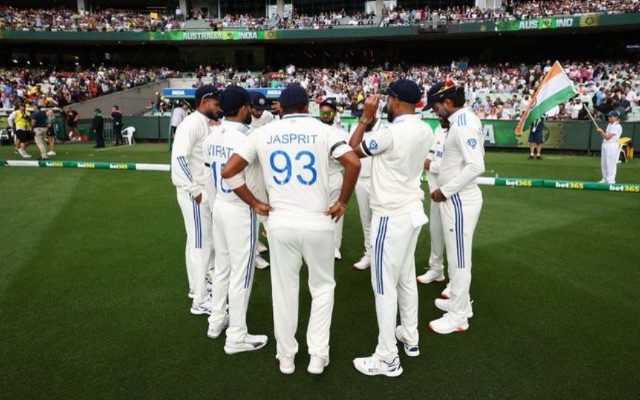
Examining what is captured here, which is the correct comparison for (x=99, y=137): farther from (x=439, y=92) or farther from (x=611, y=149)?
(x=439, y=92)

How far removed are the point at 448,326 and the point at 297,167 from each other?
2.26m

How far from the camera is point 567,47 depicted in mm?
33875

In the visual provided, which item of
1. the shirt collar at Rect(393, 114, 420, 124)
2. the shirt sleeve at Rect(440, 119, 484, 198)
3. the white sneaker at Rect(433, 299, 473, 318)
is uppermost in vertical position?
the shirt collar at Rect(393, 114, 420, 124)

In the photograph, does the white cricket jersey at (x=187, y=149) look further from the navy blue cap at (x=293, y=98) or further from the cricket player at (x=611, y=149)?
the cricket player at (x=611, y=149)

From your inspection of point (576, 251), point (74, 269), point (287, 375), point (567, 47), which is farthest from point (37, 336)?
point (567, 47)

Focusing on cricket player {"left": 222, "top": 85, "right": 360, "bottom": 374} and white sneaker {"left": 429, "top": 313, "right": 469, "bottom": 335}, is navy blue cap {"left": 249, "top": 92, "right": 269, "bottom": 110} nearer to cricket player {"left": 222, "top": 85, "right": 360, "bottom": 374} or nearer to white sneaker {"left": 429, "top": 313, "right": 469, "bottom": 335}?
cricket player {"left": 222, "top": 85, "right": 360, "bottom": 374}

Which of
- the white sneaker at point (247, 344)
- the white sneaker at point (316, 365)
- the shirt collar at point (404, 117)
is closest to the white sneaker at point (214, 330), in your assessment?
the white sneaker at point (247, 344)

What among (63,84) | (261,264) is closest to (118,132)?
(63,84)

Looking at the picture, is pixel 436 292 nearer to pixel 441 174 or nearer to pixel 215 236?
pixel 441 174

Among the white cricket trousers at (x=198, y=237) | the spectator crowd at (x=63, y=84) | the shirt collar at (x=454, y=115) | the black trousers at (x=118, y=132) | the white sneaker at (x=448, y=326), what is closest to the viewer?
the shirt collar at (x=454, y=115)

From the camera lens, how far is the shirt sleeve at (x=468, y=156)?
4242 mm

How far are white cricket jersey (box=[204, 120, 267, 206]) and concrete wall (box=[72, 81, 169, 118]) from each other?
95.7ft

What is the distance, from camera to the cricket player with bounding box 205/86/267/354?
4.05m

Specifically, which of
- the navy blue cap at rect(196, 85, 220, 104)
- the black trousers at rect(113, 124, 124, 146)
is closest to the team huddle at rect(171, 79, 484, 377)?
the navy blue cap at rect(196, 85, 220, 104)
